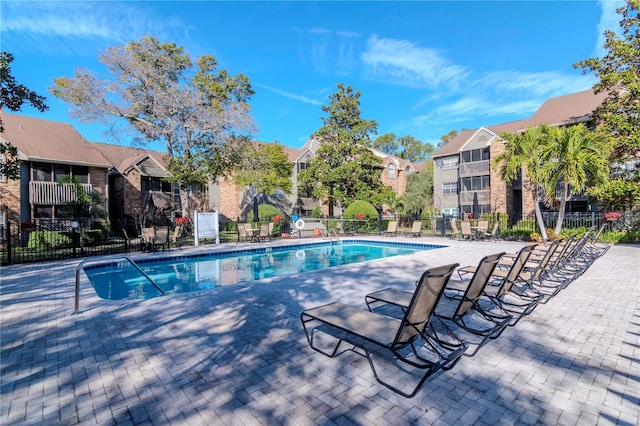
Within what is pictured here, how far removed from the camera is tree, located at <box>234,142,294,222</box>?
19938 millimetres

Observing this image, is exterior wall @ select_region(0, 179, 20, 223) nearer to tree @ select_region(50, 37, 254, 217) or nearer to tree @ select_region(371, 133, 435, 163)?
tree @ select_region(50, 37, 254, 217)

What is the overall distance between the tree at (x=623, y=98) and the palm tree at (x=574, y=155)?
5.06 feet

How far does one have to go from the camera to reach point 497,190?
26.9m

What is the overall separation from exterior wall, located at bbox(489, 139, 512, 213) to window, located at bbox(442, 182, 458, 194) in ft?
15.3

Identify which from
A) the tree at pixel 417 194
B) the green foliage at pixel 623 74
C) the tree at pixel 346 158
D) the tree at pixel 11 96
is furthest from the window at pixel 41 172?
the green foliage at pixel 623 74

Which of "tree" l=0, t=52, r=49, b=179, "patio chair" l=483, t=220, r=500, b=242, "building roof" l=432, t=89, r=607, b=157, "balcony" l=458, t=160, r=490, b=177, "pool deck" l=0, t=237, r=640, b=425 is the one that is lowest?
"pool deck" l=0, t=237, r=640, b=425

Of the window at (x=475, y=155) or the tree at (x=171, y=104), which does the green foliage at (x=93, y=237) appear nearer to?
the tree at (x=171, y=104)

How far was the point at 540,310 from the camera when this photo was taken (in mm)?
4832

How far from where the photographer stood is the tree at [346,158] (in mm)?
25516

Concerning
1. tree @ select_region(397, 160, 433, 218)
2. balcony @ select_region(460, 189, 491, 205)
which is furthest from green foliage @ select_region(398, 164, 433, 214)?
balcony @ select_region(460, 189, 491, 205)

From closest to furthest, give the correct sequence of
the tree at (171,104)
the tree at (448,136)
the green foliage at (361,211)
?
the tree at (171,104)
the green foliage at (361,211)
the tree at (448,136)

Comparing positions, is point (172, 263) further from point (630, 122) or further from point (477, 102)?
point (477, 102)

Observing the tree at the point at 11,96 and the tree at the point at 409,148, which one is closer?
the tree at the point at 11,96

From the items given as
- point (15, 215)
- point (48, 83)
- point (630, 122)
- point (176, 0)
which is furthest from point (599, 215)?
point (15, 215)
